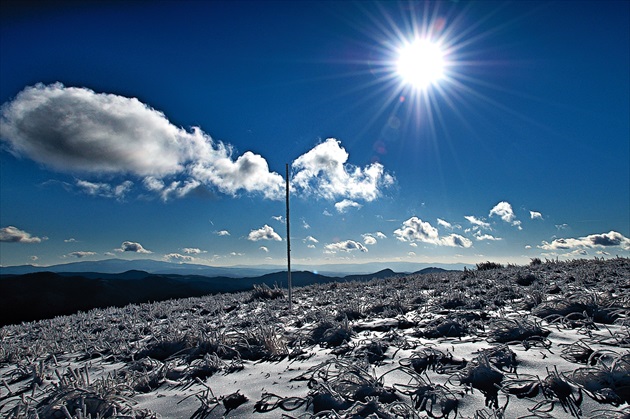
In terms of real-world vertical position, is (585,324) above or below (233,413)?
above

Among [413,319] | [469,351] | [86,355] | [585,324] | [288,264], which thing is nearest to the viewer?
[469,351]

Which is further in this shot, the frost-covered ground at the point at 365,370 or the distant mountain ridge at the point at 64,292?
the distant mountain ridge at the point at 64,292

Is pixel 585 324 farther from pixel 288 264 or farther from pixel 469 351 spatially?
pixel 288 264

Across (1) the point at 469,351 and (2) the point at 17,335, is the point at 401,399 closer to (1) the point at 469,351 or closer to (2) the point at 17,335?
(1) the point at 469,351

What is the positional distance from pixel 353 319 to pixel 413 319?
Result: 1.18 meters

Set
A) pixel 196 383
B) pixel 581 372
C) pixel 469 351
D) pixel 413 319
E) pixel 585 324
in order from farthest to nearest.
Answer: pixel 413 319 < pixel 585 324 < pixel 469 351 < pixel 196 383 < pixel 581 372

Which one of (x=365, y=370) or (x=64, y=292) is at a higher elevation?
(x=365, y=370)

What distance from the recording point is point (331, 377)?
3189mm

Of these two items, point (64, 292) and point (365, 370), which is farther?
point (64, 292)

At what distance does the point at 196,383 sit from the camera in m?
3.49

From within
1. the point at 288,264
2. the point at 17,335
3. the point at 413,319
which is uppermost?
the point at 288,264

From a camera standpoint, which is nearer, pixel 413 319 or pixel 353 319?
pixel 413 319

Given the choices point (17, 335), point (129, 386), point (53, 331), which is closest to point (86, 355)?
point (129, 386)

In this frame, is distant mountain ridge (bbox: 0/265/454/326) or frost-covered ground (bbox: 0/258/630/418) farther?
distant mountain ridge (bbox: 0/265/454/326)
